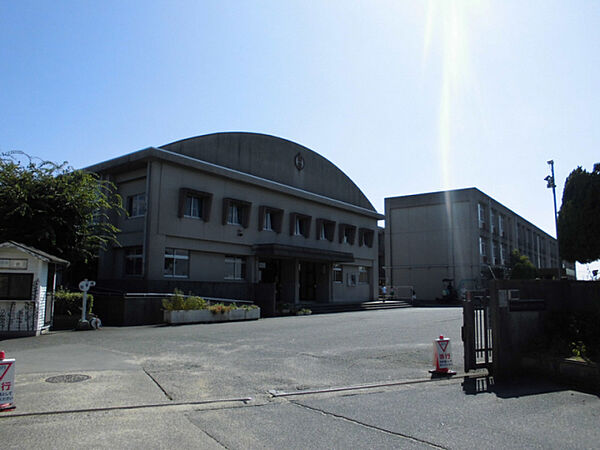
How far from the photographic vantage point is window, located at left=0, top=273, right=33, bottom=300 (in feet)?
47.9

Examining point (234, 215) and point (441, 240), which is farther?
point (441, 240)

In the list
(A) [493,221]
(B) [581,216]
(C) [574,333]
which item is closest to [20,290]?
(C) [574,333]

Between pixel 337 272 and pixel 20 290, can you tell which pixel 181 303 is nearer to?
pixel 20 290

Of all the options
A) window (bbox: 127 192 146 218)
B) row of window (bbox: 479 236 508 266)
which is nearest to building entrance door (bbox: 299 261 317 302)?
window (bbox: 127 192 146 218)

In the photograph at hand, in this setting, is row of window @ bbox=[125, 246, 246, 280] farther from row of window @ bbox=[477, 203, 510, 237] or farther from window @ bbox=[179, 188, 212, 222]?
row of window @ bbox=[477, 203, 510, 237]

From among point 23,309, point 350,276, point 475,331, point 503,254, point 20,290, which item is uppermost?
point 503,254

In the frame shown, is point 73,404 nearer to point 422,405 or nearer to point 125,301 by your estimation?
point 422,405

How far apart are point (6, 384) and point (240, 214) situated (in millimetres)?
21843

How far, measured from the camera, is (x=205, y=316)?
2011cm

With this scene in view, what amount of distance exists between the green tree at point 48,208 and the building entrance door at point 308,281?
51.9ft

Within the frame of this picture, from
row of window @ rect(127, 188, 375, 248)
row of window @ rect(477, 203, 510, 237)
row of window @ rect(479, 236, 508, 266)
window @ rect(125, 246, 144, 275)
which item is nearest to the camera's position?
window @ rect(125, 246, 144, 275)

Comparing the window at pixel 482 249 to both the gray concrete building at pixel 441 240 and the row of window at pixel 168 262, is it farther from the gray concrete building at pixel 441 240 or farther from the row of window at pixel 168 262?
the row of window at pixel 168 262

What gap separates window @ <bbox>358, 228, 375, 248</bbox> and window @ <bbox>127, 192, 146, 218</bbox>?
61.8ft

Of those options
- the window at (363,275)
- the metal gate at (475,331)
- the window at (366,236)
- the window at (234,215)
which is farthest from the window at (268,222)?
the metal gate at (475,331)
